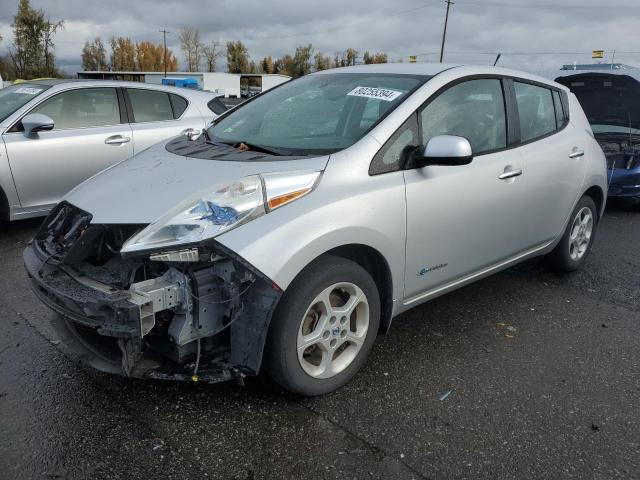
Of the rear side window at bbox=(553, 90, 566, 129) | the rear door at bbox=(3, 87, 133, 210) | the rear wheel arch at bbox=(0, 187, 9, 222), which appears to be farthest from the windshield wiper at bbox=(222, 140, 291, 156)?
the rear wheel arch at bbox=(0, 187, 9, 222)

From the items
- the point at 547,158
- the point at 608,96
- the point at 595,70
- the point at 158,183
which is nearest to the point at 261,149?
the point at 158,183

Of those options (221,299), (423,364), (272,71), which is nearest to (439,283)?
(423,364)

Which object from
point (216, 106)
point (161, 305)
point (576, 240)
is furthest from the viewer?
point (216, 106)

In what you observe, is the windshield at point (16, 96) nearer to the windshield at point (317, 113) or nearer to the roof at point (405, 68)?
the windshield at point (317, 113)

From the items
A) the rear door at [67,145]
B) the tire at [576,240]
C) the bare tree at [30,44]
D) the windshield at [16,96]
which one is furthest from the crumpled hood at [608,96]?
the bare tree at [30,44]

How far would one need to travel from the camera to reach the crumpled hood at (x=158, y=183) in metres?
2.53

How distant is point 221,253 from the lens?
2320 mm

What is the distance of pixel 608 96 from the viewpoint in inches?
304

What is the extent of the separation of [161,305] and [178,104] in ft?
15.9

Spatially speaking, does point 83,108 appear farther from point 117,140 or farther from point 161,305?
point 161,305

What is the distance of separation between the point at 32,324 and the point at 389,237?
2373 millimetres

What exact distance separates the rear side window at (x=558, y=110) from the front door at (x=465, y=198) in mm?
829

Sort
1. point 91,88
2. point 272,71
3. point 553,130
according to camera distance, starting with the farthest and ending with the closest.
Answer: point 272,71, point 91,88, point 553,130

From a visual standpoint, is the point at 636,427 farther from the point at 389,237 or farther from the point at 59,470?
the point at 59,470
